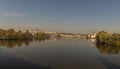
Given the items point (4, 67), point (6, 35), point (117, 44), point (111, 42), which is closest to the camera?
point (4, 67)

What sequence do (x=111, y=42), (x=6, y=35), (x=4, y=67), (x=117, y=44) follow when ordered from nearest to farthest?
(x=4, y=67)
(x=117, y=44)
(x=111, y=42)
(x=6, y=35)

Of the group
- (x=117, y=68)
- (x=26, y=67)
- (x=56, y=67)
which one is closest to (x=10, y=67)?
(x=26, y=67)

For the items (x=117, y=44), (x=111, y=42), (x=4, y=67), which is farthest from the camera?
(x=111, y=42)

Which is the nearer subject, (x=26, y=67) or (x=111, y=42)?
(x=26, y=67)

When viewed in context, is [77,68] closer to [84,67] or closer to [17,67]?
[84,67]

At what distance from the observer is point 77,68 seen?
49.0ft

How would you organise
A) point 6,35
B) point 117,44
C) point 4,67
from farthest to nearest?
point 6,35 < point 117,44 < point 4,67

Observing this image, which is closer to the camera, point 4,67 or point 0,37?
point 4,67

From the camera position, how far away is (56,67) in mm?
15039

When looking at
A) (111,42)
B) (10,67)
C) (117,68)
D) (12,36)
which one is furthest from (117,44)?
(12,36)

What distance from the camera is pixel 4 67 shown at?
1467cm

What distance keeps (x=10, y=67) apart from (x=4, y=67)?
1.70ft

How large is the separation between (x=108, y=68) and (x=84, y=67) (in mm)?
2221

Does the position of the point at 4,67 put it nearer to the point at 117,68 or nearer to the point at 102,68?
the point at 102,68
